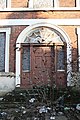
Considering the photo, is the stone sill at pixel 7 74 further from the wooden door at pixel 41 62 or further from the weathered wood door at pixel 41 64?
the wooden door at pixel 41 62

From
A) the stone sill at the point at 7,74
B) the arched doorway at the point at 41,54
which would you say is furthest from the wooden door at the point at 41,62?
the stone sill at the point at 7,74

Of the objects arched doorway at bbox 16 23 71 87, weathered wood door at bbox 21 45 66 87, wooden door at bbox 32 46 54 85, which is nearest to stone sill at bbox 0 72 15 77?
arched doorway at bbox 16 23 71 87

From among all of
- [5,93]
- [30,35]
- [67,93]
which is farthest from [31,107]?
[30,35]

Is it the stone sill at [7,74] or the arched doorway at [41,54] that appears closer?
the stone sill at [7,74]

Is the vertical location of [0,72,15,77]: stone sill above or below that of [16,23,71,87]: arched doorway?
below

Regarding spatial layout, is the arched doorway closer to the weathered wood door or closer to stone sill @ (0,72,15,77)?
the weathered wood door

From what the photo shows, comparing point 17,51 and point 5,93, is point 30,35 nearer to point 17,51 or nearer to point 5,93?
point 17,51

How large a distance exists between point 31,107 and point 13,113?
1.86ft

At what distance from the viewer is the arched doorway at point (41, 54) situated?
13445 millimetres

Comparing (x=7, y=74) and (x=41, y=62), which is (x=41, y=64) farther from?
(x=7, y=74)

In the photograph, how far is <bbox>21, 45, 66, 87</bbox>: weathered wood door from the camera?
13430mm

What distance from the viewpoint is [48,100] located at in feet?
30.0

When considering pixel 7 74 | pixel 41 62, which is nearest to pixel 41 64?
pixel 41 62

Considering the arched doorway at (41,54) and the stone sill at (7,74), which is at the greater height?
the arched doorway at (41,54)
